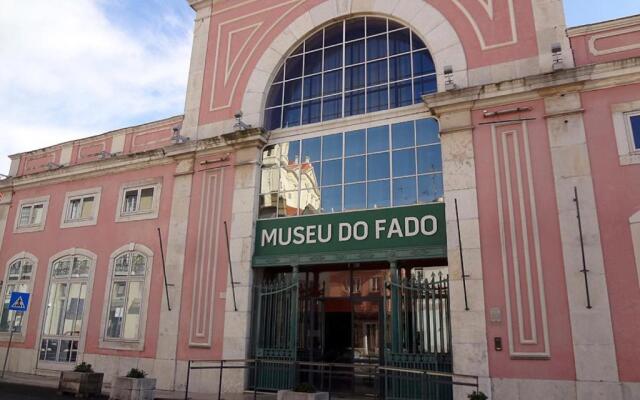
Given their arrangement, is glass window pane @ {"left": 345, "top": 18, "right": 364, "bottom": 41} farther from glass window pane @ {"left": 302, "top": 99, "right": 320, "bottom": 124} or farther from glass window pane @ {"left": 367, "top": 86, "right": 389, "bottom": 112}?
glass window pane @ {"left": 302, "top": 99, "right": 320, "bottom": 124}

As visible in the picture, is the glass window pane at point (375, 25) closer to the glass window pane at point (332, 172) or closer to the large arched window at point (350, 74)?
the large arched window at point (350, 74)

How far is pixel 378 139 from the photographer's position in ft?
45.9

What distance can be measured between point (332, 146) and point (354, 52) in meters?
3.17

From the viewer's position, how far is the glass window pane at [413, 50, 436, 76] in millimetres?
14070

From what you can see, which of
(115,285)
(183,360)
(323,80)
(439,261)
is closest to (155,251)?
(115,285)

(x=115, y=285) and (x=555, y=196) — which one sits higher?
(x=555, y=196)

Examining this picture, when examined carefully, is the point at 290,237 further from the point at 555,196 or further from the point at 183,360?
the point at 555,196

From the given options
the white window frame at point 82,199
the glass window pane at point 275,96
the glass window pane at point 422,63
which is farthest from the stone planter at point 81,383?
the glass window pane at point 422,63

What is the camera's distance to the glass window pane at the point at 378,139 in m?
13.9

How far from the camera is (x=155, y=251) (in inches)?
639

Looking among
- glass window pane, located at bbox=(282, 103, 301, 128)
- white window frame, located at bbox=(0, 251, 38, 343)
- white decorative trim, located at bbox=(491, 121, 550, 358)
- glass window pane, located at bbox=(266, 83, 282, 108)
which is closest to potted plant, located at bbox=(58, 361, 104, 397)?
white window frame, located at bbox=(0, 251, 38, 343)

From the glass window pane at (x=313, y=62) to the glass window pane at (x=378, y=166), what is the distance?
3916 millimetres

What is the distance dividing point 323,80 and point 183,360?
9520 millimetres

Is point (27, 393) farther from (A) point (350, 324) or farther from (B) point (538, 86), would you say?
(B) point (538, 86)
